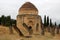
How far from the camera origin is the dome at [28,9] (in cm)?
3039

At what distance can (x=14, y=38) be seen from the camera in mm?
15508

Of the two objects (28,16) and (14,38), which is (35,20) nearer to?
(28,16)

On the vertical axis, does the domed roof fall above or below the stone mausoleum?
above

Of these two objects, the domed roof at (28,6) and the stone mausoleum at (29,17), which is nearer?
the domed roof at (28,6)

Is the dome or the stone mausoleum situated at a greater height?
the dome

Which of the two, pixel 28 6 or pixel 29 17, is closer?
pixel 28 6

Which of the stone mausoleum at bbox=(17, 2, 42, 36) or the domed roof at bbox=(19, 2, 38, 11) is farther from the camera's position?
the stone mausoleum at bbox=(17, 2, 42, 36)

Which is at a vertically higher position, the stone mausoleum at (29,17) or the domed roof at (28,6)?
the domed roof at (28,6)

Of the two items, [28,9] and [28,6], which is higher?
[28,6]

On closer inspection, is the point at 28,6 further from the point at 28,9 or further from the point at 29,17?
the point at 29,17

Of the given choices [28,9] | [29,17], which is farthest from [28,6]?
[29,17]

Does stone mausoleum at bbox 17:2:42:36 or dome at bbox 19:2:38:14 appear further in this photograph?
stone mausoleum at bbox 17:2:42:36

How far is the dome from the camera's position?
30.4 m

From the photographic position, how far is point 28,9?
30391 mm
